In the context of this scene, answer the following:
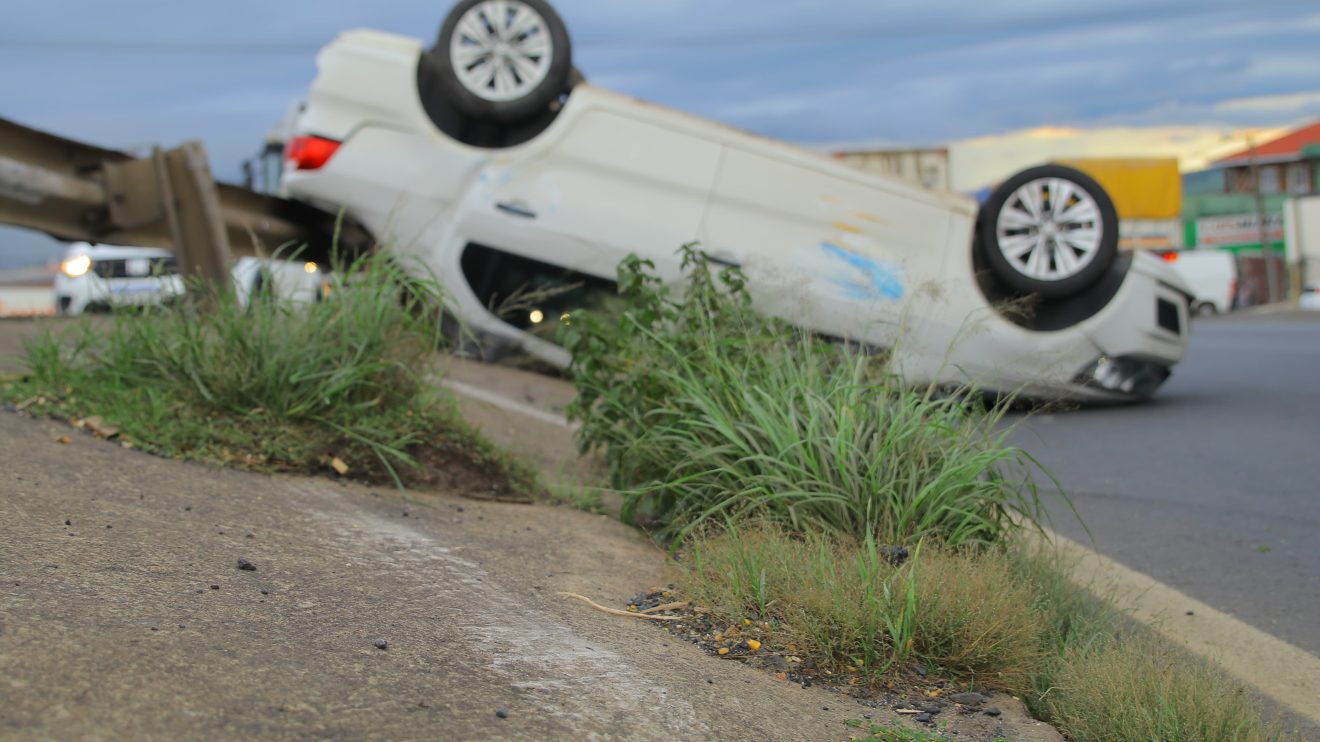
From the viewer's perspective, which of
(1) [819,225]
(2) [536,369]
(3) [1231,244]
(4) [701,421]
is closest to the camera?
(4) [701,421]

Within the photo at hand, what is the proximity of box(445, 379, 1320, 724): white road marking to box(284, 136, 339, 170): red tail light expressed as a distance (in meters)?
5.78

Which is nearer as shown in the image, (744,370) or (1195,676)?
(1195,676)

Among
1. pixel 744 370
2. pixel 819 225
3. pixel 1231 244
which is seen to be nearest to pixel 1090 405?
pixel 819 225

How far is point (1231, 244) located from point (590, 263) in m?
55.2

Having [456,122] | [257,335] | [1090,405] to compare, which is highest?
[456,122]

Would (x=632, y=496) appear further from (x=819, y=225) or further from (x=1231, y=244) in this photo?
(x=1231, y=244)

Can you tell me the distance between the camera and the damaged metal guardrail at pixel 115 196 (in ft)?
22.3

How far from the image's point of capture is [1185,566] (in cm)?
512

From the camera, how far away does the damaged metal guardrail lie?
6.80 m

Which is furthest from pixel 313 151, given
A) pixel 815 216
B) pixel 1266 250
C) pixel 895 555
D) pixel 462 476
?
pixel 1266 250

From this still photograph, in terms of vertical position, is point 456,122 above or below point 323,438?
above

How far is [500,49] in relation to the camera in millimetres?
8641

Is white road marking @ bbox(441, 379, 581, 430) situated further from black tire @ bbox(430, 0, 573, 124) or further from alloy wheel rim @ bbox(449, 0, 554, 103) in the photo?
alloy wheel rim @ bbox(449, 0, 554, 103)

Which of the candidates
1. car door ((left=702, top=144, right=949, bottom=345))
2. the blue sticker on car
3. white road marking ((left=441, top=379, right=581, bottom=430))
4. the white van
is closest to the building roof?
the white van
